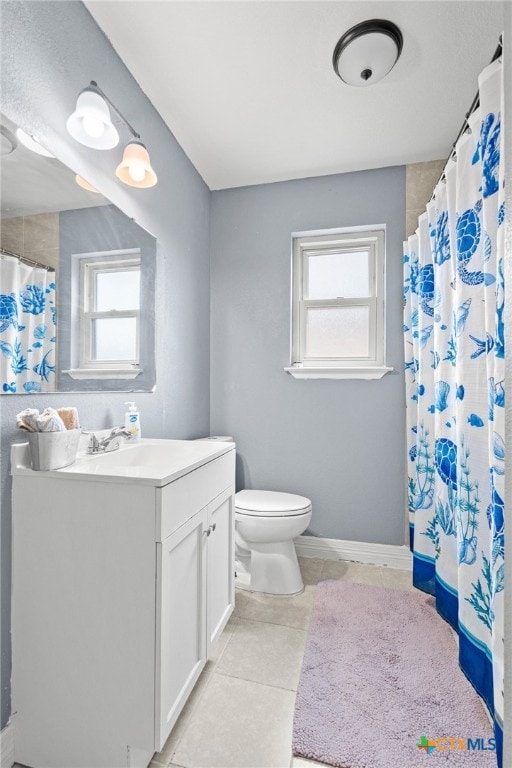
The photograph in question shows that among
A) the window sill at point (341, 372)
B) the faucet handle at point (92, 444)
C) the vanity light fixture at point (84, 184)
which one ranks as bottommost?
the faucet handle at point (92, 444)

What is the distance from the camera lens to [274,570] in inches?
75.3

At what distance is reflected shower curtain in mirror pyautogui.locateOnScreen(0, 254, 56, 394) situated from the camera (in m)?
1.05

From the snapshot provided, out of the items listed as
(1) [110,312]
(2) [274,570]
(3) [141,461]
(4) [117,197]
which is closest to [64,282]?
(1) [110,312]

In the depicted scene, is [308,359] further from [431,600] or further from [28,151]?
[28,151]

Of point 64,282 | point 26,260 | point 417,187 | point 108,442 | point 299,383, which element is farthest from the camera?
point 299,383

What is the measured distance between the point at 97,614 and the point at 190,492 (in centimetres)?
39

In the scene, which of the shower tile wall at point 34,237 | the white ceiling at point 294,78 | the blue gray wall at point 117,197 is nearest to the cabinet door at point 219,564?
the blue gray wall at point 117,197

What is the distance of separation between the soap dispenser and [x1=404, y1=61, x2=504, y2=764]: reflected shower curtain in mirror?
4.03 feet

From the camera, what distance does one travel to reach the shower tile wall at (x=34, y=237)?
106cm

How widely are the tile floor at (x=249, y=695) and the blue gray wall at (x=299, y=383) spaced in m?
0.70

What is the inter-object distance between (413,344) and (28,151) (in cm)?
189

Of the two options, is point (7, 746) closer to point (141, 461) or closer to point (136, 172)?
point (141, 461)
